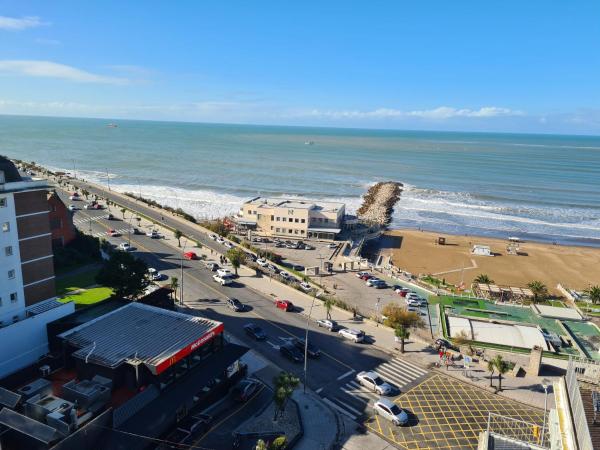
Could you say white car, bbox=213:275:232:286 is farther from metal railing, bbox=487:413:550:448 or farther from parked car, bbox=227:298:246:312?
metal railing, bbox=487:413:550:448

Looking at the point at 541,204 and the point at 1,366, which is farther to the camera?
the point at 541,204

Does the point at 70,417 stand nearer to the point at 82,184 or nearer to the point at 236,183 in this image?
the point at 82,184

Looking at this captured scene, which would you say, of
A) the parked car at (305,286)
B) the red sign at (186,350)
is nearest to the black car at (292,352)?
the red sign at (186,350)

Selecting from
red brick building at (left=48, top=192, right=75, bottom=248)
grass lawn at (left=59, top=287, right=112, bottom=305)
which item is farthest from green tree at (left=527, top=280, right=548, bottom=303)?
red brick building at (left=48, top=192, right=75, bottom=248)

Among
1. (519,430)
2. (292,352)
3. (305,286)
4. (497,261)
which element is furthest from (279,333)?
(497,261)

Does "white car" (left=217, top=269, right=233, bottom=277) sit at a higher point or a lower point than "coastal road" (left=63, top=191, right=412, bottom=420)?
higher

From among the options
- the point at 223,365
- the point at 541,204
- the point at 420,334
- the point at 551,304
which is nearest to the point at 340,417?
the point at 223,365
